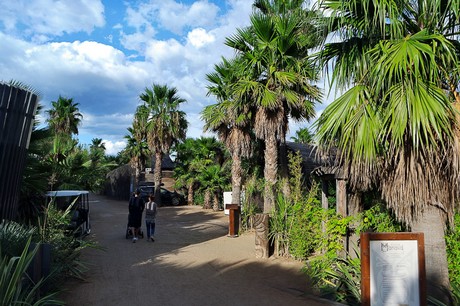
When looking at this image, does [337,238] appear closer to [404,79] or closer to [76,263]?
[404,79]

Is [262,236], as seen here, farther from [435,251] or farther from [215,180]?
[215,180]

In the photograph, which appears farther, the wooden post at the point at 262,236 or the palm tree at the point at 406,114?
the wooden post at the point at 262,236

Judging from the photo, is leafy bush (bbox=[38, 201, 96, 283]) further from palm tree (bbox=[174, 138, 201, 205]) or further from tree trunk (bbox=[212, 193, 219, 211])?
palm tree (bbox=[174, 138, 201, 205])

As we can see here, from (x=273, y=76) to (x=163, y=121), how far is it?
16.4 m

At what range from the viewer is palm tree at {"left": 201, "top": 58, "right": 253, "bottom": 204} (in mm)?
17641

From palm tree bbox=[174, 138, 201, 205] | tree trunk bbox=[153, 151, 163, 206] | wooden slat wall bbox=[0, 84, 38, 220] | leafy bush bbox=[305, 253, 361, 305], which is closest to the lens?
leafy bush bbox=[305, 253, 361, 305]

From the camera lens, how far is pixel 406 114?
5688 millimetres

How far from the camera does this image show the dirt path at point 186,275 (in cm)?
709

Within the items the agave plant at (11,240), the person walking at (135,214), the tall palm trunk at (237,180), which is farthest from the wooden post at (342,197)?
the tall palm trunk at (237,180)

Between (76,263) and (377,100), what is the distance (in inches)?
259

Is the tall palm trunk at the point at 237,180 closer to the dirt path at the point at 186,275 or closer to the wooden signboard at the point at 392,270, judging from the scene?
the dirt path at the point at 186,275

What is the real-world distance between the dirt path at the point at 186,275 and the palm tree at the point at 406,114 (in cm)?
219

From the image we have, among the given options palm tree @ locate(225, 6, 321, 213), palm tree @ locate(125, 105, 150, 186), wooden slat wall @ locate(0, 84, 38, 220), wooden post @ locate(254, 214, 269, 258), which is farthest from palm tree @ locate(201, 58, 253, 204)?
palm tree @ locate(125, 105, 150, 186)

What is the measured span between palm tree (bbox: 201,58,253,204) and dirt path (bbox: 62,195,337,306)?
17.4ft
